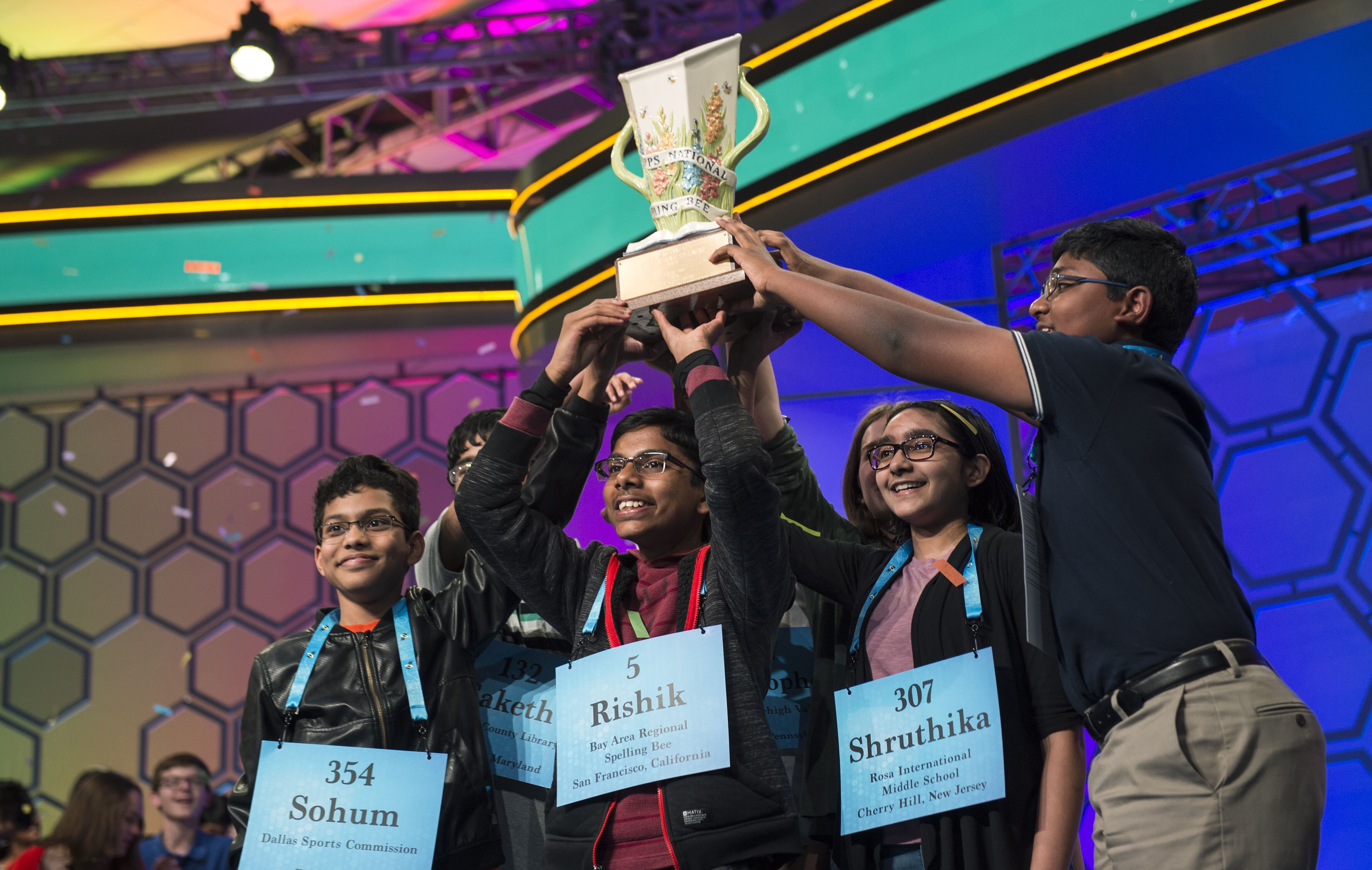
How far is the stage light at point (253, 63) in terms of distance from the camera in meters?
5.75

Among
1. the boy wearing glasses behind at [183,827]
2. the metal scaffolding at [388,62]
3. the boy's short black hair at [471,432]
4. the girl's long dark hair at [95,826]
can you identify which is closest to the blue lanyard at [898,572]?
the boy's short black hair at [471,432]

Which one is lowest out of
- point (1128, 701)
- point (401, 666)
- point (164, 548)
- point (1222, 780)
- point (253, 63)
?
point (1222, 780)

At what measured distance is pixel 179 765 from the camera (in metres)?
4.21

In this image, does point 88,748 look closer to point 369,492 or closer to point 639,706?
point 369,492

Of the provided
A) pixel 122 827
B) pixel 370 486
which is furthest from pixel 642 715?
pixel 122 827

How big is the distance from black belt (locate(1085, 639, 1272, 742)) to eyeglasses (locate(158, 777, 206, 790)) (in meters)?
3.65

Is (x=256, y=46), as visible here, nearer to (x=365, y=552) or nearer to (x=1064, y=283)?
(x=365, y=552)

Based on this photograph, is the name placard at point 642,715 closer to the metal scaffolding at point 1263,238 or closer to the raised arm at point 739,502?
the raised arm at point 739,502

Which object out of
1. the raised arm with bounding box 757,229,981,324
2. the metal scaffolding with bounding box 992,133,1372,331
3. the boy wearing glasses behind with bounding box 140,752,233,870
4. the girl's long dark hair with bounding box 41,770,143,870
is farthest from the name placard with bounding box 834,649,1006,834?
the boy wearing glasses behind with bounding box 140,752,233,870

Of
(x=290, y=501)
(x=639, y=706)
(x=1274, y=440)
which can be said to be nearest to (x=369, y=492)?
(x=639, y=706)

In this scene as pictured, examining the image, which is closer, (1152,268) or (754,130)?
(1152,268)

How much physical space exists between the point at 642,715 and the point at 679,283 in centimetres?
76

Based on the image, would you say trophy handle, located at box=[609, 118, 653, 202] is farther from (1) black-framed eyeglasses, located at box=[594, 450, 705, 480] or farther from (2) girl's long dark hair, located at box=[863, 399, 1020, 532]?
(2) girl's long dark hair, located at box=[863, 399, 1020, 532]

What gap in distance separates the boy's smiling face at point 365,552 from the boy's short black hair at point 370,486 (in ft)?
0.04
